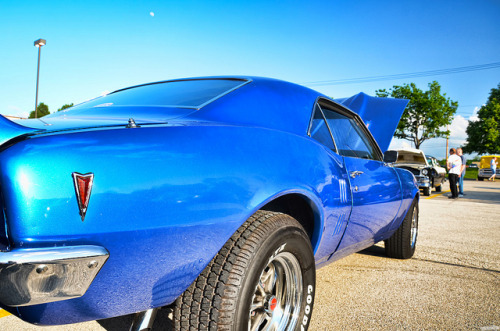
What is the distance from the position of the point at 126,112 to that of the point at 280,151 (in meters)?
0.76

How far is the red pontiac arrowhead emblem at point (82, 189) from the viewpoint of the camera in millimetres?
1042

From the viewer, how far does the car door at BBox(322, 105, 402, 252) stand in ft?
7.52

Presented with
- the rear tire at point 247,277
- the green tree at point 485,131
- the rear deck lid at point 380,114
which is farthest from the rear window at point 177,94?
the green tree at point 485,131

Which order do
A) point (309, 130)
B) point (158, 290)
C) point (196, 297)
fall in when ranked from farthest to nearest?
1. point (309, 130)
2. point (196, 297)
3. point (158, 290)

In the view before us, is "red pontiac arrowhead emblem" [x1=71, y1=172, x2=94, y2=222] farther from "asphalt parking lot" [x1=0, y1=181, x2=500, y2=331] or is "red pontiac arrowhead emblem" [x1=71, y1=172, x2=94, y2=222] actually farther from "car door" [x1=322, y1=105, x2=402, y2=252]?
"car door" [x1=322, y1=105, x2=402, y2=252]

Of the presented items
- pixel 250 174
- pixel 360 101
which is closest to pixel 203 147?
pixel 250 174

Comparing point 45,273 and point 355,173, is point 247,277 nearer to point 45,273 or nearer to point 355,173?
point 45,273

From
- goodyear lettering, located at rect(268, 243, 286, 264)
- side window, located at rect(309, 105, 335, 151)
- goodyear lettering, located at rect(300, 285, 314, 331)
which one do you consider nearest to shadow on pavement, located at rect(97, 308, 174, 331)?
goodyear lettering, located at rect(300, 285, 314, 331)

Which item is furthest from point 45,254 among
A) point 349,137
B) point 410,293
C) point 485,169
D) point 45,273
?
point 485,169

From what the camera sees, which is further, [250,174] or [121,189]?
[250,174]

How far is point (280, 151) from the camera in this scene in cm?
161

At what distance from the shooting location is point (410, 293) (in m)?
2.68

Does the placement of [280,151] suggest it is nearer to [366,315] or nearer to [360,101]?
[366,315]

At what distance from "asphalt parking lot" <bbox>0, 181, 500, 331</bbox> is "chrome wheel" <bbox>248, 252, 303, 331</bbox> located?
1.44 feet
